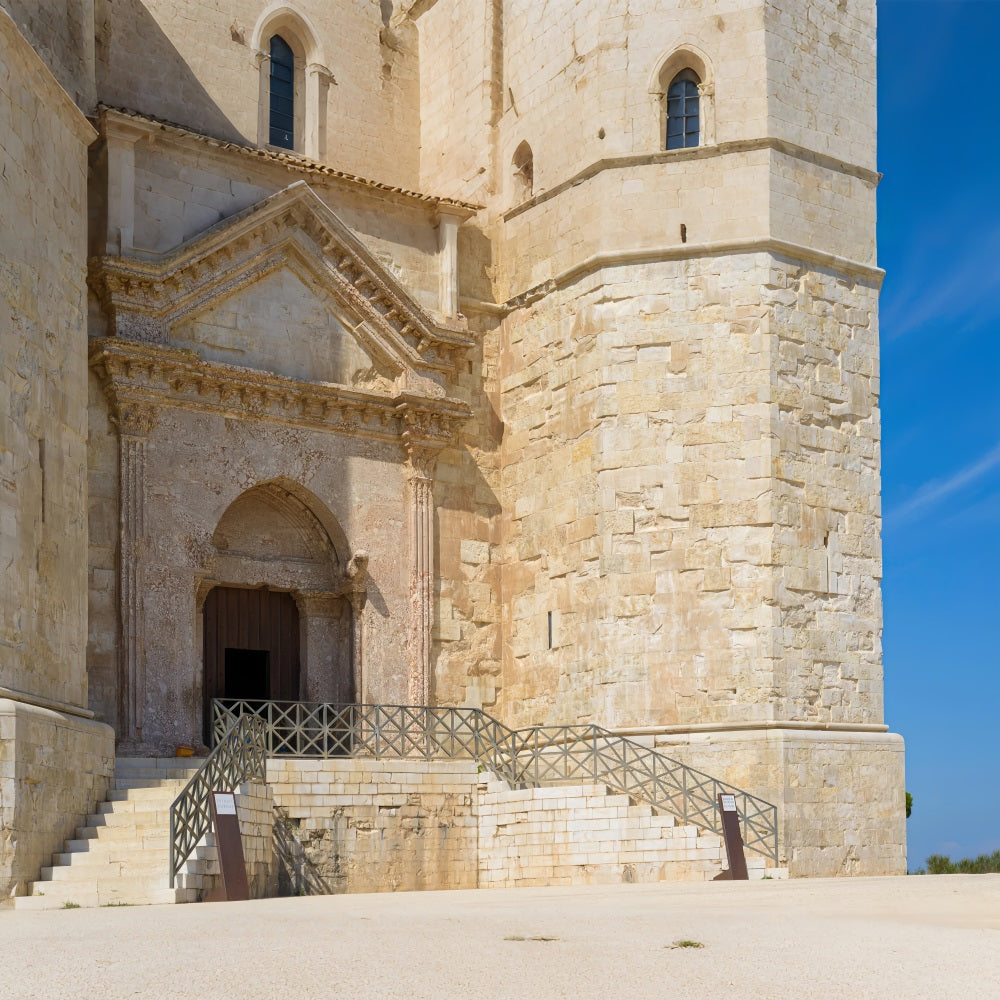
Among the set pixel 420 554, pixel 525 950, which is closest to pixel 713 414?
pixel 420 554

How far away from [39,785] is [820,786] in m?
8.31

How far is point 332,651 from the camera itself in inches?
779

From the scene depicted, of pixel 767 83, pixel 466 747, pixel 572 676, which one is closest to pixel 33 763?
pixel 466 747

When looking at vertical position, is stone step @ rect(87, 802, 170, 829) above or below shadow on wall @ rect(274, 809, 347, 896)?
above

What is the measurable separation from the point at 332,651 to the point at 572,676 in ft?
10.2

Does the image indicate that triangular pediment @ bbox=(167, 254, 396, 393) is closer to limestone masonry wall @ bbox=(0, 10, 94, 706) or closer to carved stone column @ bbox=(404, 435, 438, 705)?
carved stone column @ bbox=(404, 435, 438, 705)

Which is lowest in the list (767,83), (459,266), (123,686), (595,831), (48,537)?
(595,831)

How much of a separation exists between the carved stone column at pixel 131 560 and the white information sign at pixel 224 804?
13.0 ft

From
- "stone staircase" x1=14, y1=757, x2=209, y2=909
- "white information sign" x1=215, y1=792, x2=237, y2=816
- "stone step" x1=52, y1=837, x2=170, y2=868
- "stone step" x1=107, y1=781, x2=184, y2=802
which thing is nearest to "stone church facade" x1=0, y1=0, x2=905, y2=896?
"stone step" x1=107, y1=781, x2=184, y2=802

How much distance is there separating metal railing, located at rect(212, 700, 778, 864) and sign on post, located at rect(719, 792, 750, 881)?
Answer: 1.29ft

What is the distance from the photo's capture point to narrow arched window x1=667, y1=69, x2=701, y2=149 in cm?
1920

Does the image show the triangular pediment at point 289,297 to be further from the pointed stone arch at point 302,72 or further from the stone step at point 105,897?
the stone step at point 105,897

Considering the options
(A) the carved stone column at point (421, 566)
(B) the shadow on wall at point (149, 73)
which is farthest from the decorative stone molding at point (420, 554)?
(B) the shadow on wall at point (149, 73)

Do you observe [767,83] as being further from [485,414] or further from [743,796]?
[743,796]
